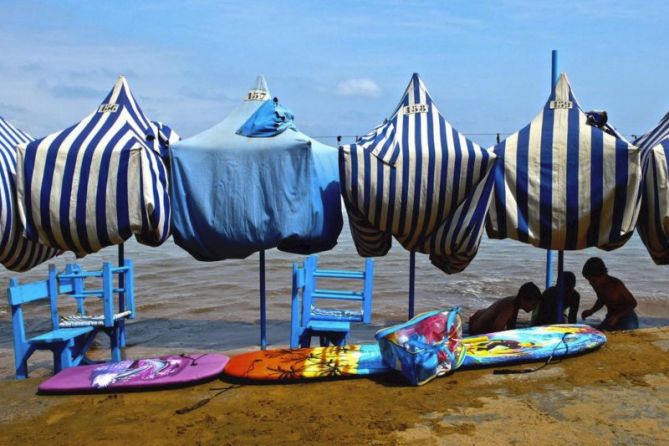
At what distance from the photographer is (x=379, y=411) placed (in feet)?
14.6

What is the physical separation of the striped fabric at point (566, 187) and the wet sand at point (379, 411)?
118 centimetres

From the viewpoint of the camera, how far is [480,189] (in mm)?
5746

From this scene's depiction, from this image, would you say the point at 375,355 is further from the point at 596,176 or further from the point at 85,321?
the point at 85,321

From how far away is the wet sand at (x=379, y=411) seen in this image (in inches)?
160

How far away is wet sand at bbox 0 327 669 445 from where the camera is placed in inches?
160

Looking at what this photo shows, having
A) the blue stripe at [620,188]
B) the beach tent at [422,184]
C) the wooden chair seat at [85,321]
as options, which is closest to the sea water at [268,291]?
the wooden chair seat at [85,321]

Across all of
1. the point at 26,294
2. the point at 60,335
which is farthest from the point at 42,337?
the point at 26,294

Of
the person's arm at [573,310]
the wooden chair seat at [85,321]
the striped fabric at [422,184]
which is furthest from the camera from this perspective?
the person's arm at [573,310]

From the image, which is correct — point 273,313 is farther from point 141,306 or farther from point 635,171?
point 635,171

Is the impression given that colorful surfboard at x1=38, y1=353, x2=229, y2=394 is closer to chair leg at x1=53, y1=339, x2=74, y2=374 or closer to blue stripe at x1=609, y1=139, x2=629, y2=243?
chair leg at x1=53, y1=339, x2=74, y2=374

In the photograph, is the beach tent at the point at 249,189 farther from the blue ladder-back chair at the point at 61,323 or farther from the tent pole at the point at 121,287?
the tent pole at the point at 121,287

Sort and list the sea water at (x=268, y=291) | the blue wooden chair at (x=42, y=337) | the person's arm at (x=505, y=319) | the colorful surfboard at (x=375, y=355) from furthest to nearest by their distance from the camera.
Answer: the sea water at (x=268, y=291) → the person's arm at (x=505, y=319) → the blue wooden chair at (x=42, y=337) → the colorful surfboard at (x=375, y=355)

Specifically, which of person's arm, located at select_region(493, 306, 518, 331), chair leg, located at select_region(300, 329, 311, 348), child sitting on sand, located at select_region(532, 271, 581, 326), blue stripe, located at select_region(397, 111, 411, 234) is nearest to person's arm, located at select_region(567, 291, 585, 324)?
child sitting on sand, located at select_region(532, 271, 581, 326)

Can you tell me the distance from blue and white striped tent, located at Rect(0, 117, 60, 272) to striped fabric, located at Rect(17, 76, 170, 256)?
34cm
